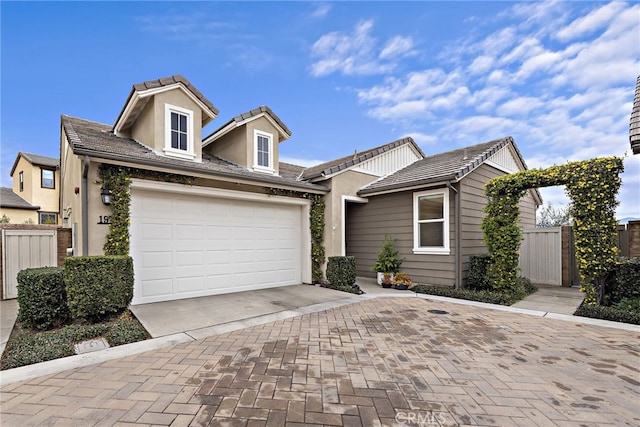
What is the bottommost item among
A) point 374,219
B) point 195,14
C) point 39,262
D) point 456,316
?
point 456,316

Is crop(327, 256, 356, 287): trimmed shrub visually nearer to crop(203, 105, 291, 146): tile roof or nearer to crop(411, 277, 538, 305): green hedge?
crop(411, 277, 538, 305): green hedge

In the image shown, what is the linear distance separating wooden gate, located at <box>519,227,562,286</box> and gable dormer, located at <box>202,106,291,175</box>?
8539 mm

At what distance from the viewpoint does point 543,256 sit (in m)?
9.13

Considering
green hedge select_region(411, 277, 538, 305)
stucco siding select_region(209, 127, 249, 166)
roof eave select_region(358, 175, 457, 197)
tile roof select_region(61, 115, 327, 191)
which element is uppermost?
stucco siding select_region(209, 127, 249, 166)

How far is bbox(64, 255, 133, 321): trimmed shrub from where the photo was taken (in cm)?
458

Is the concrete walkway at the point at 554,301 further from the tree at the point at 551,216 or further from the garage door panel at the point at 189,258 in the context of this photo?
the tree at the point at 551,216

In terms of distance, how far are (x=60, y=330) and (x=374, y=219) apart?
8.21 m

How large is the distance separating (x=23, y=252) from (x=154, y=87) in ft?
17.6

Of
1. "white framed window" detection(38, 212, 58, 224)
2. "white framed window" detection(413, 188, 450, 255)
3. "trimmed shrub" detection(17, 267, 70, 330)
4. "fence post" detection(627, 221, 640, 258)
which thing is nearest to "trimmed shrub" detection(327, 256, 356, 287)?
"white framed window" detection(413, 188, 450, 255)

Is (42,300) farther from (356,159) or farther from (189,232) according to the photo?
(356,159)

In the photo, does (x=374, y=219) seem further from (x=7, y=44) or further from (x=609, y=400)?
(x=7, y=44)

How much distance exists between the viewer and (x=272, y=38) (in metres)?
9.52

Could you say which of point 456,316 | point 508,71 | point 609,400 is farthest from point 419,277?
point 508,71

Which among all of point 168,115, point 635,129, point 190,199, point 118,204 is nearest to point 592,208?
point 635,129
